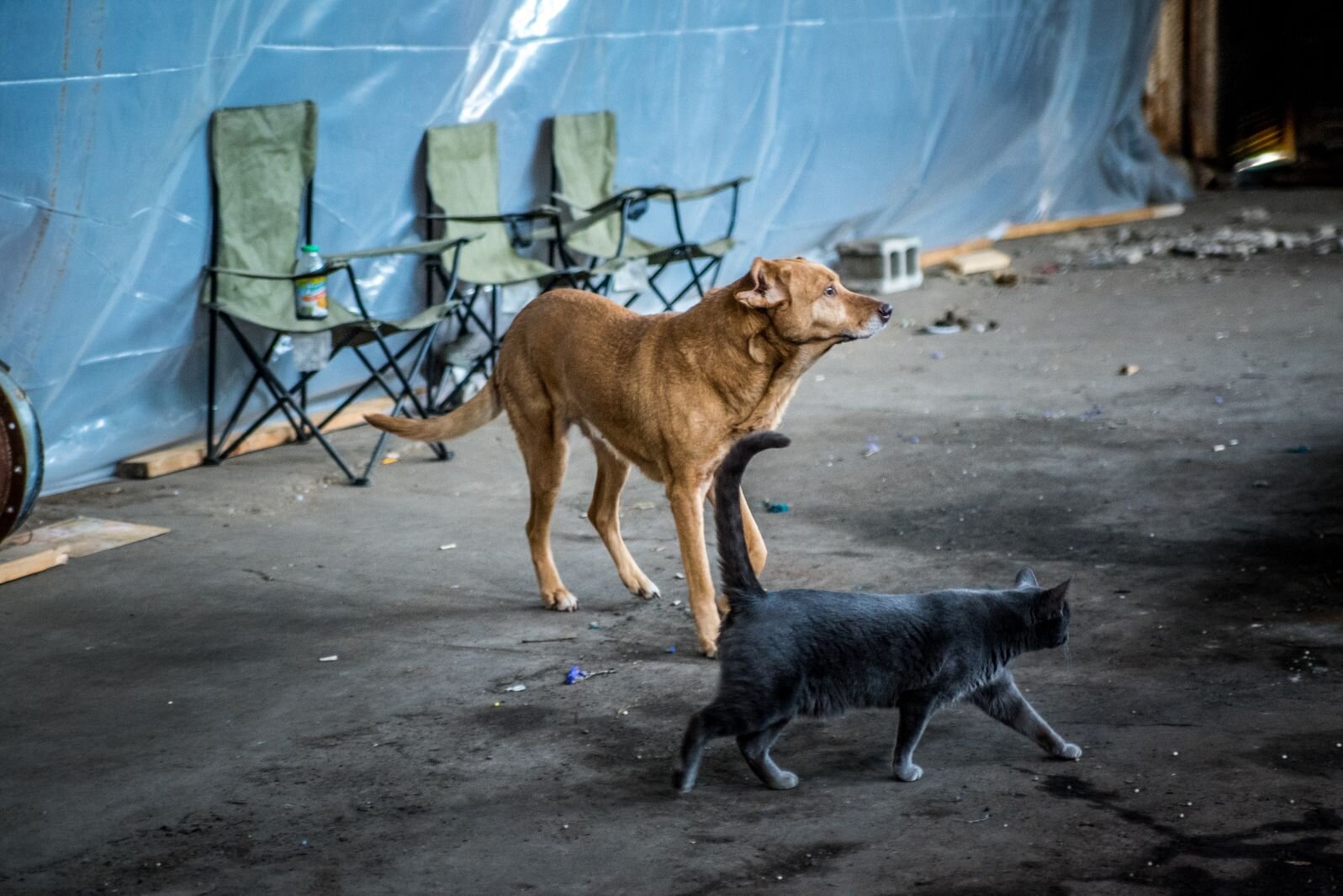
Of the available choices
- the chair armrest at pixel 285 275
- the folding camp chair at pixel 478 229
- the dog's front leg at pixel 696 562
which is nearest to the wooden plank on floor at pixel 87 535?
the chair armrest at pixel 285 275

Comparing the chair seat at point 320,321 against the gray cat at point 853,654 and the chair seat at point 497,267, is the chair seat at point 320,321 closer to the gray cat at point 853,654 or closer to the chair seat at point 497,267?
the chair seat at point 497,267

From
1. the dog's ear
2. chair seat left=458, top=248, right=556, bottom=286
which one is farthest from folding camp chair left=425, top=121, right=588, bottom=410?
the dog's ear

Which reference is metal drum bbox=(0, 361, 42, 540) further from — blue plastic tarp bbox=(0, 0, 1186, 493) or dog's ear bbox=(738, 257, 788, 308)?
dog's ear bbox=(738, 257, 788, 308)

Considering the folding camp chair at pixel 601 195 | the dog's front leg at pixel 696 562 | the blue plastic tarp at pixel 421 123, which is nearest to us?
the dog's front leg at pixel 696 562

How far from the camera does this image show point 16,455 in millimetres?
4969

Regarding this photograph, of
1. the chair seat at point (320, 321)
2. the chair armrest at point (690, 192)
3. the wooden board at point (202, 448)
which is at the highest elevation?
the chair armrest at point (690, 192)

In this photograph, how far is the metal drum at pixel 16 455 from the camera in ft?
16.2

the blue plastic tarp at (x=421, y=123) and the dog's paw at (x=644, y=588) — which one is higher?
the blue plastic tarp at (x=421, y=123)

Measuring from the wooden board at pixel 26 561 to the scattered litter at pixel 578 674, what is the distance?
2.34m

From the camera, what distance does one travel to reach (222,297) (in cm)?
688

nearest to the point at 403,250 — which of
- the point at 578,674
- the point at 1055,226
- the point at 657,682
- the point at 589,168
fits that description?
the point at 589,168

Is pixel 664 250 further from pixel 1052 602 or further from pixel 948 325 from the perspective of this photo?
pixel 1052 602

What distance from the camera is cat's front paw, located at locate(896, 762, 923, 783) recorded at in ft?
11.7

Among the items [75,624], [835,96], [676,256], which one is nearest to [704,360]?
[75,624]
